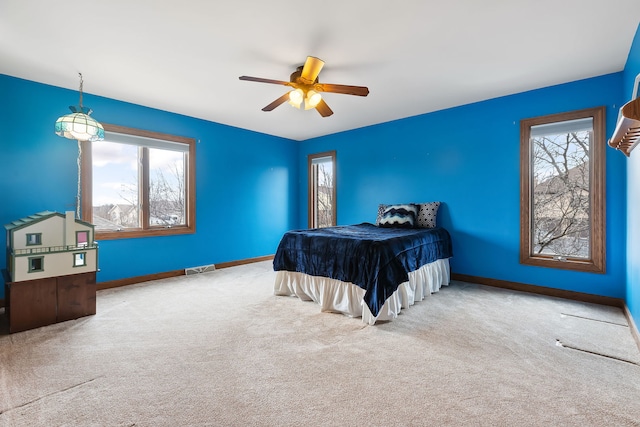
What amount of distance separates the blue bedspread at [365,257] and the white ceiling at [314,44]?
1.76m

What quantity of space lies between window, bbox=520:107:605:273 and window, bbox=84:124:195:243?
4.68 meters

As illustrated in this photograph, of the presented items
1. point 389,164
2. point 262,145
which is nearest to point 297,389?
point 389,164

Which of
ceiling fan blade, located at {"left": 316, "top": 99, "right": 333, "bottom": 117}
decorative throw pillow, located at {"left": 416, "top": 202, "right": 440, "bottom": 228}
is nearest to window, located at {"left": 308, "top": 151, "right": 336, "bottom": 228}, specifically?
decorative throw pillow, located at {"left": 416, "top": 202, "right": 440, "bottom": 228}

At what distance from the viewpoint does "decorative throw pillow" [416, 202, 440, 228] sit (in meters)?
4.29

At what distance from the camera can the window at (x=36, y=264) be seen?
2.59 meters

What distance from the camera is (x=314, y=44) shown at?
2.56 metres

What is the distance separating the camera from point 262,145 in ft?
18.8

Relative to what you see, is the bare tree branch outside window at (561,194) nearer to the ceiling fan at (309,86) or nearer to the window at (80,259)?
the ceiling fan at (309,86)

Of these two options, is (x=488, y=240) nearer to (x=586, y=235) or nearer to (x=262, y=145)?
(x=586, y=235)

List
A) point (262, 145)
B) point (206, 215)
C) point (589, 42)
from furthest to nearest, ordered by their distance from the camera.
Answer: point (262, 145) < point (206, 215) < point (589, 42)

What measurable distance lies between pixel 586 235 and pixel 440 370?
9.20ft

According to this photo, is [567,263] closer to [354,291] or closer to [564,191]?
[564,191]

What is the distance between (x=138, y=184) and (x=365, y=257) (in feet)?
11.3

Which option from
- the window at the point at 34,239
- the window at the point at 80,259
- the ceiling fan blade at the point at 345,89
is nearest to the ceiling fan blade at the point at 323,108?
the ceiling fan blade at the point at 345,89
